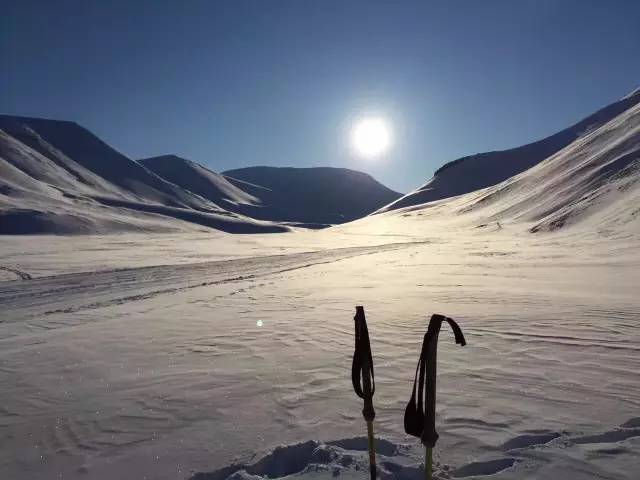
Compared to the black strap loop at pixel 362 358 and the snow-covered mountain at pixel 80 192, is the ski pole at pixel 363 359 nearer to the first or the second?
the black strap loop at pixel 362 358

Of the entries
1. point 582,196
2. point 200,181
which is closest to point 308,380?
point 582,196

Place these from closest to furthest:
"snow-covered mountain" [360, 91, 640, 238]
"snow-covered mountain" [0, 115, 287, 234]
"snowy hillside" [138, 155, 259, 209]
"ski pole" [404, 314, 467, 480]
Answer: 1. "ski pole" [404, 314, 467, 480]
2. "snow-covered mountain" [360, 91, 640, 238]
3. "snow-covered mountain" [0, 115, 287, 234]
4. "snowy hillside" [138, 155, 259, 209]

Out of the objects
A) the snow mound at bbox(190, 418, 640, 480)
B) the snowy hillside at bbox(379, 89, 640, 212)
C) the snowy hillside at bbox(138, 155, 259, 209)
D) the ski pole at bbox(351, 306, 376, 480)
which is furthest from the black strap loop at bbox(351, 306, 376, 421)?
the snowy hillside at bbox(138, 155, 259, 209)

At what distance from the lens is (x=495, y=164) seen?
127 m

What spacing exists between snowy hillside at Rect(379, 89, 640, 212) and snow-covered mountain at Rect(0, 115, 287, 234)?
169 feet

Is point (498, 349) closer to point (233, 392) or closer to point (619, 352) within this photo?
point (619, 352)

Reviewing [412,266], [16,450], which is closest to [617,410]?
[16,450]

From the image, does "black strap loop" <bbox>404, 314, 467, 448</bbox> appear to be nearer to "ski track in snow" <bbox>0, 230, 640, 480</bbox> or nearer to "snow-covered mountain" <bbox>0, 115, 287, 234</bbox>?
A: "ski track in snow" <bbox>0, 230, 640, 480</bbox>

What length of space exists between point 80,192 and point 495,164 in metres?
106

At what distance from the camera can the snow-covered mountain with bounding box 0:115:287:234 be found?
50.0m

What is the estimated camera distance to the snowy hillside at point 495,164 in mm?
115438

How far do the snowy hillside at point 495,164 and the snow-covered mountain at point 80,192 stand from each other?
51.6 metres

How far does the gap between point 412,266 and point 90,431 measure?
13.4m

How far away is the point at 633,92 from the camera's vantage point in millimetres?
119438
